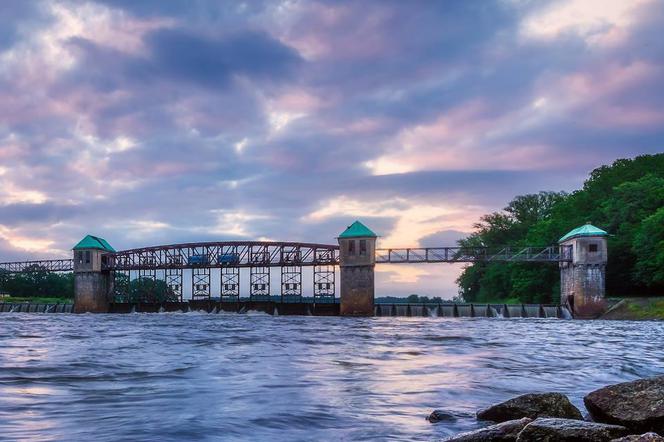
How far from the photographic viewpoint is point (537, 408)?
948cm

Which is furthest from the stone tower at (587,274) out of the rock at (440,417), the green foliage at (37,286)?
the green foliage at (37,286)

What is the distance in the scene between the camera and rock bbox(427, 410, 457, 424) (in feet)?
35.6

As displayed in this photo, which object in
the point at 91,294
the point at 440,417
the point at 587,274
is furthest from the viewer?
the point at 91,294

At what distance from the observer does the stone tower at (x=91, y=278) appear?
90188 millimetres

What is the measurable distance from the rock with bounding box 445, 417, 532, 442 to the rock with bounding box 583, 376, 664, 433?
1.93 meters

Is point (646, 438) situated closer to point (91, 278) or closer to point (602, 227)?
point (602, 227)

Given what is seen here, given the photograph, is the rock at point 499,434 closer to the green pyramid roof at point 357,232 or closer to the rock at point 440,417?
the rock at point 440,417

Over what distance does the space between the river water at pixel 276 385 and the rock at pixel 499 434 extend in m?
2.02

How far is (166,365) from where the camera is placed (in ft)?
63.5

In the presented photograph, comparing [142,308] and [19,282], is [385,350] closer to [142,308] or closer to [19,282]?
[142,308]

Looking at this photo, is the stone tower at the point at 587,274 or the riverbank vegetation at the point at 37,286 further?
the riverbank vegetation at the point at 37,286

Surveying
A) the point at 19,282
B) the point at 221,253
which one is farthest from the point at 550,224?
the point at 19,282

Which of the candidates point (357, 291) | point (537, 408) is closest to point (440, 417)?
point (537, 408)

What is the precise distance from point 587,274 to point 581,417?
61864 millimetres
